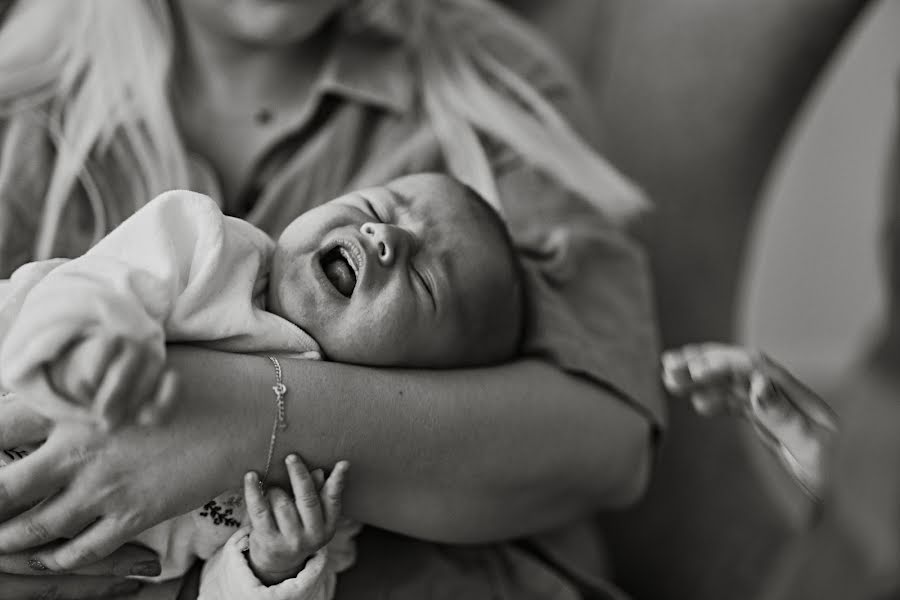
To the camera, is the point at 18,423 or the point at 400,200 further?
the point at 400,200

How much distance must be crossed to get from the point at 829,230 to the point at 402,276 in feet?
7.97

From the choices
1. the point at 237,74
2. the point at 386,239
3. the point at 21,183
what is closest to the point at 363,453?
the point at 386,239

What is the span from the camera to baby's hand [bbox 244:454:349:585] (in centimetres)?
82

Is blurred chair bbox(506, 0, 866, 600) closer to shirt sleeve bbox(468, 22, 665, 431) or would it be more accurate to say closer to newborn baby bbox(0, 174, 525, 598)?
shirt sleeve bbox(468, 22, 665, 431)

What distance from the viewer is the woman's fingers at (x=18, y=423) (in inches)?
31.3

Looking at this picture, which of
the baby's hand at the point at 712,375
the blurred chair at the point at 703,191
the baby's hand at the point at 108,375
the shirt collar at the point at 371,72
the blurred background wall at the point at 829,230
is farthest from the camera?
the blurred background wall at the point at 829,230

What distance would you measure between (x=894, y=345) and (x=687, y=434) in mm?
1074

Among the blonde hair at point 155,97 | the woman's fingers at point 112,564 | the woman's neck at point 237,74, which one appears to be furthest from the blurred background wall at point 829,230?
the woman's fingers at point 112,564

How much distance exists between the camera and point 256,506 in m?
0.82

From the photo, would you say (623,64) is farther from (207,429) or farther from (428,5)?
(207,429)

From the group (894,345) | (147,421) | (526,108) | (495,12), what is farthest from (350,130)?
(894,345)

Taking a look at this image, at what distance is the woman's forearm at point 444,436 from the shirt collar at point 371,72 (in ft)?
1.39

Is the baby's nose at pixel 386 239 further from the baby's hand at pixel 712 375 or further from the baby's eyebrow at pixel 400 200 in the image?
the baby's hand at pixel 712 375

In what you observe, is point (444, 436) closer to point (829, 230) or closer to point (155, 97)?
point (155, 97)
